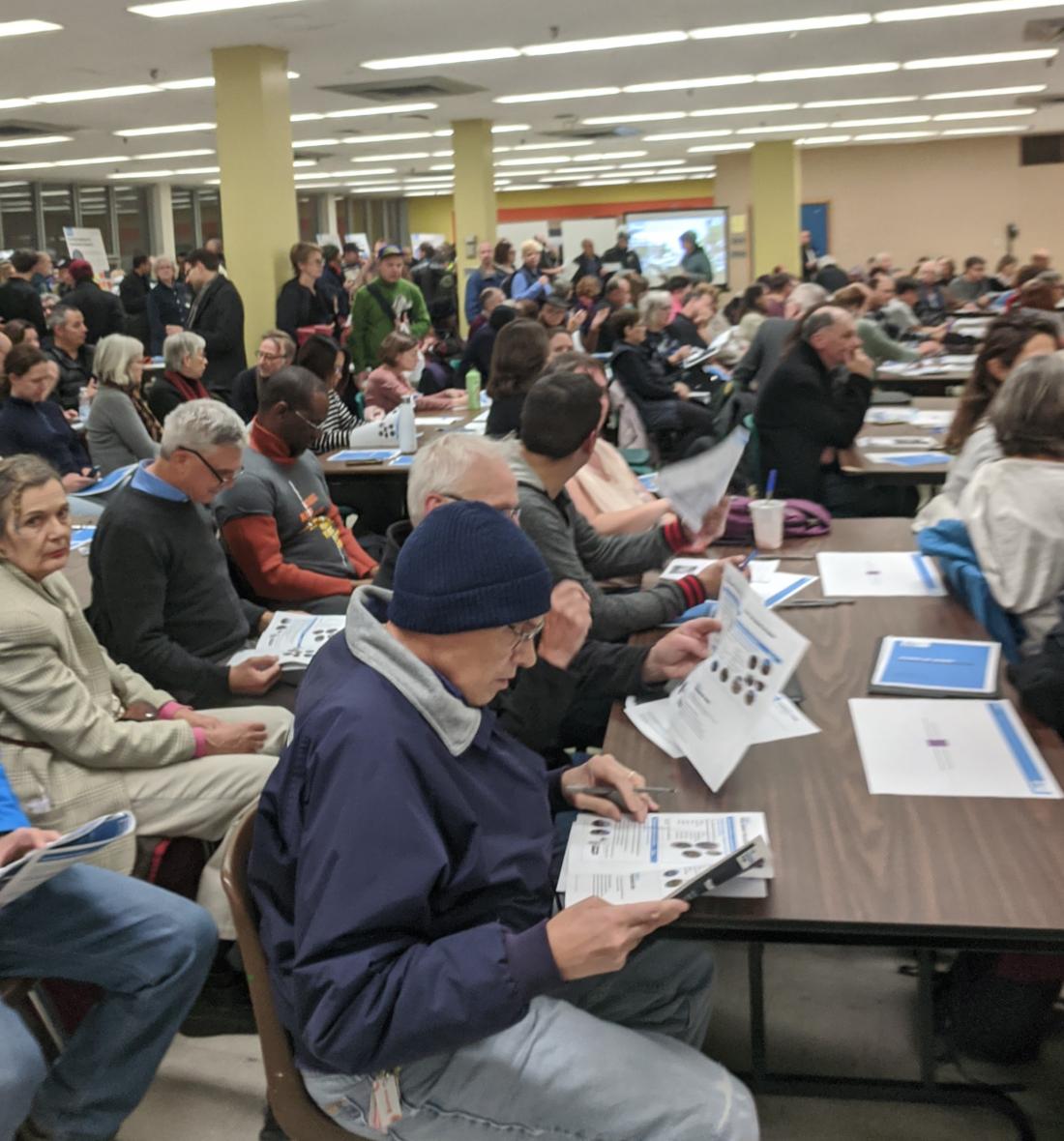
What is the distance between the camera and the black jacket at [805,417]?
4.74m

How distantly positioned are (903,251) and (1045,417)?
2029cm

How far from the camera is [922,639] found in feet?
8.05

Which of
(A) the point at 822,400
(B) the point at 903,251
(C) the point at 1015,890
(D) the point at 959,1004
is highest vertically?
(B) the point at 903,251

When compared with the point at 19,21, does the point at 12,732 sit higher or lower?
lower

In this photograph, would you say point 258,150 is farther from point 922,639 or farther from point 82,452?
point 922,639

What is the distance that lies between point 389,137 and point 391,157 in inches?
103

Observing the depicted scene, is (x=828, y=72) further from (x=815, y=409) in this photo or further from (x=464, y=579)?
(x=464, y=579)

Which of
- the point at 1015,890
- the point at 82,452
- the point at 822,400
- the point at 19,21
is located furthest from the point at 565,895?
the point at 19,21

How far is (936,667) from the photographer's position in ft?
7.48

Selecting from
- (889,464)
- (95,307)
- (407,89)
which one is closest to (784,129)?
(407,89)

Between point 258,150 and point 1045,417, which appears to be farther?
point 258,150

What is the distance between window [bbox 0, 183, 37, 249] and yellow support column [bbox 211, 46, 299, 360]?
11151mm

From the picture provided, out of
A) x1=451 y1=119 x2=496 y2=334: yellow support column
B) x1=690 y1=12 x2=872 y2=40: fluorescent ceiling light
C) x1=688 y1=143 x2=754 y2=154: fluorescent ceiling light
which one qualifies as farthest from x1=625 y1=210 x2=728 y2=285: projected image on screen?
x1=690 y1=12 x2=872 y2=40: fluorescent ceiling light

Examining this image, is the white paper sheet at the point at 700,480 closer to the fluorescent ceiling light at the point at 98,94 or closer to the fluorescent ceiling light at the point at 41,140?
the fluorescent ceiling light at the point at 98,94
